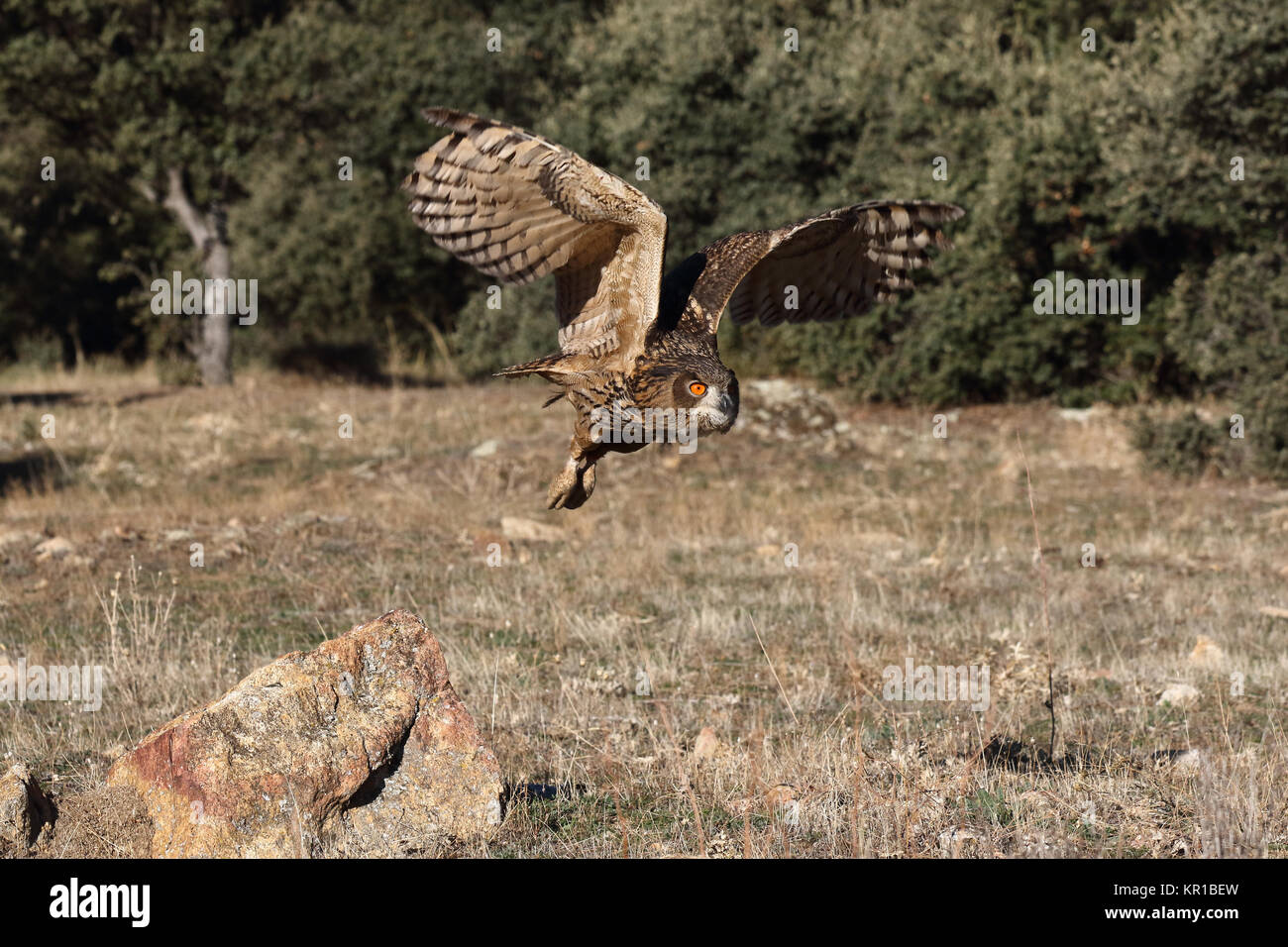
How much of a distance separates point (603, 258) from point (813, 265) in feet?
4.19

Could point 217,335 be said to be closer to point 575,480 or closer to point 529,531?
point 529,531

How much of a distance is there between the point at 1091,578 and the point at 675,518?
172 inches

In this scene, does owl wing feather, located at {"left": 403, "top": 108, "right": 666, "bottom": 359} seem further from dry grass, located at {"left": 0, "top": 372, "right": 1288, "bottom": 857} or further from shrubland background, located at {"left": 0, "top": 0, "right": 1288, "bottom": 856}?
dry grass, located at {"left": 0, "top": 372, "right": 1288, "bottom": 857}

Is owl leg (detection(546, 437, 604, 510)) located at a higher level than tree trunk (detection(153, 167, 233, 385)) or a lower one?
lower

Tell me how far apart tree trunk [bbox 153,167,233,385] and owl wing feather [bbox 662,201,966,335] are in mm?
19998

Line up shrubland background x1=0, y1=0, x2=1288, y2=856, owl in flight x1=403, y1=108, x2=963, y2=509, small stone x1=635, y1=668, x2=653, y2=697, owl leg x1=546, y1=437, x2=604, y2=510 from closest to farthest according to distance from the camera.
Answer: owl in flight x1=403, y1=108, x2=963, y2=509 → owl leg x1=546, y1=437, x2=604, y2=510 → shrubland background x1=0, y1=0, x2=1288, y2=856 → small stone x1=635, y1=668, x2=653, y2=697

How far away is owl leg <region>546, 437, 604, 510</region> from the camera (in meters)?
5.39

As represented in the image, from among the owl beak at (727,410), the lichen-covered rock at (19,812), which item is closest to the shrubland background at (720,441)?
the lichen-covered rock at (19,812)

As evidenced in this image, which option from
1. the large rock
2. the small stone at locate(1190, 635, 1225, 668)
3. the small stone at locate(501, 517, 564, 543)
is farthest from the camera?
the small stone at locate(501, 517, 564, 543)

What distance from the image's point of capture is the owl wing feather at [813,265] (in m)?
5.74

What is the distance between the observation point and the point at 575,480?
5.39 meters

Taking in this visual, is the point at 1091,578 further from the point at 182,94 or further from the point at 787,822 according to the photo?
the point at 182,94

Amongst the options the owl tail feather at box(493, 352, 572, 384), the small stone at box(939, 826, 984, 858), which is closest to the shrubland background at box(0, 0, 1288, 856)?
the small stone at box(939, 826, 984, 858)

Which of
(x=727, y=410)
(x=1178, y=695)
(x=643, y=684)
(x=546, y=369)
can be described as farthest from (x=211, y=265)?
(x=727, y=410)
